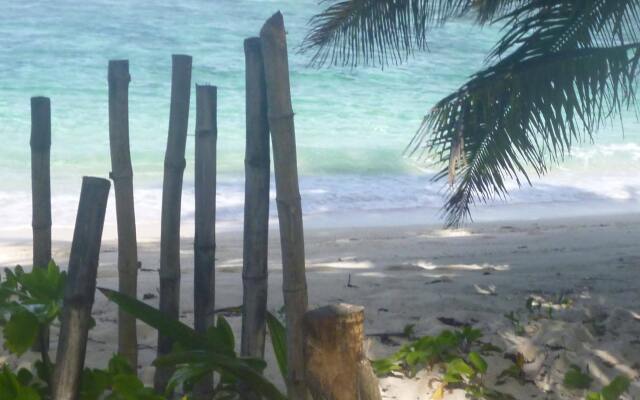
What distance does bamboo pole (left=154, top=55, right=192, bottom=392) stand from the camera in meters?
2.86

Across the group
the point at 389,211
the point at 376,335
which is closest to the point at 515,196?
the point at 389,211

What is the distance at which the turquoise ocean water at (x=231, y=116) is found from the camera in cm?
1026

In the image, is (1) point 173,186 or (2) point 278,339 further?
(1) point 173,186

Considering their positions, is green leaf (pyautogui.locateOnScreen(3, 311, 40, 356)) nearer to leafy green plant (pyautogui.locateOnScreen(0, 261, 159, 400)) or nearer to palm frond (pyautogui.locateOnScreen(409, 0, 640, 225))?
leafy green plant (pyautogui.locateOnScreen(0, 261, 159, 400))

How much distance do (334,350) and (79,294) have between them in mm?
822

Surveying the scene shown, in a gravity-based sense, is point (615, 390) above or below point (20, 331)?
below

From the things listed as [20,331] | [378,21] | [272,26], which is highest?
[378,21]

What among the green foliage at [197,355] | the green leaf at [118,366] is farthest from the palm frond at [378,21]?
the green leaf at [118,366]

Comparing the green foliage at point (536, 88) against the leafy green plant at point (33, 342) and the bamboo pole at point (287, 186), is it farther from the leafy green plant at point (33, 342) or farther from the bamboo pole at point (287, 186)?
the leafy green plant at point (33, 342)

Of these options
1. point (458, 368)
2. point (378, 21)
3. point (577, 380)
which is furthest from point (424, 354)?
point (378, 21)

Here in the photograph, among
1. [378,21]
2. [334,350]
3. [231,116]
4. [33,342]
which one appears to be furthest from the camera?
[231,116]

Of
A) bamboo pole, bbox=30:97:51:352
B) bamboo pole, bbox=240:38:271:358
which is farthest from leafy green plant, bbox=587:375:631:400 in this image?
bamboo pole, bbox=30:97:51:352

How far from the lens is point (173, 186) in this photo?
9.43ft

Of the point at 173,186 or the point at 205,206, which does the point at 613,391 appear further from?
the point at 173,186
